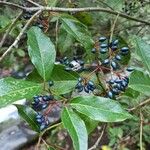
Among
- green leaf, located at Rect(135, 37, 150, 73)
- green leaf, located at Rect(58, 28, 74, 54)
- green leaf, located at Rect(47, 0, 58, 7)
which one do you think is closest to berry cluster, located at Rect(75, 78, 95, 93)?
green leaf, located at Rect(135, 37, 150, 73)

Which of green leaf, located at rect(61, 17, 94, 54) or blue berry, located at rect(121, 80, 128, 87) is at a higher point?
green leaf, located at rect(61, 17, 94, 54)

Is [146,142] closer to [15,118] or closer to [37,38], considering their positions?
[15,118]

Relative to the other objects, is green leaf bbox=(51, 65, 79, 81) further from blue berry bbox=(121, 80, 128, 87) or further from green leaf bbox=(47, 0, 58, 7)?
green leaf bbox=(47, 0, 58, 7)

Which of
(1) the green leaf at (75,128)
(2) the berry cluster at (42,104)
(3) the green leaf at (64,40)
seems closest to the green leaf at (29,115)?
(2) the berry cluster at (42,104)

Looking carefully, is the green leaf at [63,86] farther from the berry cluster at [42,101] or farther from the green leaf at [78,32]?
the green leaf at [78,32]

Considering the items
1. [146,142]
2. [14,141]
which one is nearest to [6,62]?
[146,142]

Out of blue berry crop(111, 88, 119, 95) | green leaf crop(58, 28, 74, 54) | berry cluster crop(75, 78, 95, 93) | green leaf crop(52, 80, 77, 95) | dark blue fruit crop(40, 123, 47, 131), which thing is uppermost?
berry cluster crop(75, 78, 95, 93)

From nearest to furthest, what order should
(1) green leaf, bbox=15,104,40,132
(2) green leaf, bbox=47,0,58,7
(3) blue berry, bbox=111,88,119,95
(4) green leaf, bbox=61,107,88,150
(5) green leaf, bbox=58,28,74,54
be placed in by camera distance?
(4) green leaf, bbox=61,107,88,150, (3) blue berry, bbox=111,88,119,95, (1) green leaf, bbox=15,104,40,132, (2) green leaf, bbox=47,0,58,7, (5) green leaf, bbox=58,28,74,54

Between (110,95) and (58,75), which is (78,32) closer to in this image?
(58,75)

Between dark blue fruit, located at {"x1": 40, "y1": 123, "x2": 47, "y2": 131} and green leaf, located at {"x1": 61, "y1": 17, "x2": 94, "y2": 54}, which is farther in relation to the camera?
green leaf, located at {"x1": 61, "y1": 17, "x2": 94, "y2": 54}
